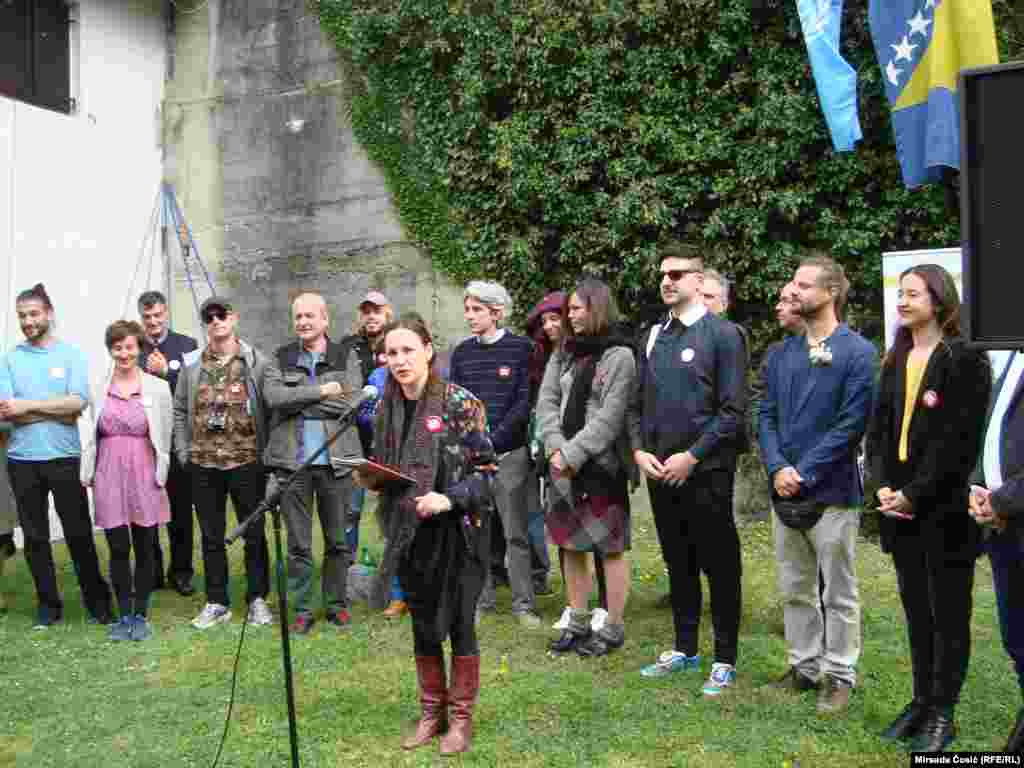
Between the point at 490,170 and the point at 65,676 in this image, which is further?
the point at 490,170

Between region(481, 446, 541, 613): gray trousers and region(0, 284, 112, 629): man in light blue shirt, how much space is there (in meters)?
2.70

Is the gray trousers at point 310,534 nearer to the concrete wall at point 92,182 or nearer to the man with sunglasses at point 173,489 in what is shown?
the man with sunglasses at point 173,489

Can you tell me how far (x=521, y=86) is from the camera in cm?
1082

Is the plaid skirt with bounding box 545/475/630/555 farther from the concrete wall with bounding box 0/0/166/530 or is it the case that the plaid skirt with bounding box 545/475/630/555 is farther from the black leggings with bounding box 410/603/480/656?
the concrete wall with bounding box 0/0/166/530

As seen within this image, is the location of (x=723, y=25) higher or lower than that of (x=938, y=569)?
higher

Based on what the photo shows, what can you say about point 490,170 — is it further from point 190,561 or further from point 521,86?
point 190,561

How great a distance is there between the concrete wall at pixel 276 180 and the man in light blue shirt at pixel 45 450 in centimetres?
474

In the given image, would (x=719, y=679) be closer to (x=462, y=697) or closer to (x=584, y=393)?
(x=462, y=697)

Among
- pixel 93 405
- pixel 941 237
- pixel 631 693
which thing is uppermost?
pixel 941 237

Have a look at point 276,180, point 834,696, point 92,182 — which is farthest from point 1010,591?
point 92,182

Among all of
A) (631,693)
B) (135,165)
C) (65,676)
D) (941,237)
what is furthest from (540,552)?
(135,165)

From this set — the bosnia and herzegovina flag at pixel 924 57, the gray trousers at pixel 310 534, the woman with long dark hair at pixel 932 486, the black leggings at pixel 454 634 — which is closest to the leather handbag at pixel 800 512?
the woman with long dark hair at pixel 932 486

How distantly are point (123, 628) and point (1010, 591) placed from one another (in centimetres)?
508

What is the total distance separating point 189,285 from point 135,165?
56.4 inches
